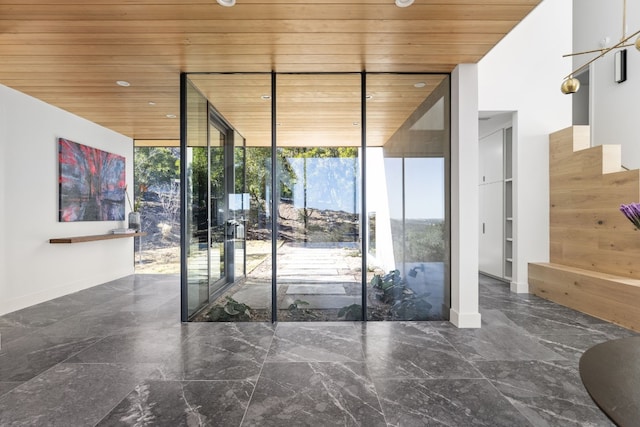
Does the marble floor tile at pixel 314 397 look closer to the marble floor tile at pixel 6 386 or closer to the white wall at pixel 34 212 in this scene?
the marble floor tile at pixel 6 386

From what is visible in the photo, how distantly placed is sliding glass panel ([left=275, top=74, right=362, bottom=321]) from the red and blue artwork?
351 cm

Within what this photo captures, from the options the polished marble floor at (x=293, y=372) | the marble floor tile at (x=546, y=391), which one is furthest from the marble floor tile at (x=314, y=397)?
the marble floor tile at (x=546, y=391)

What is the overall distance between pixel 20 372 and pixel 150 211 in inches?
192

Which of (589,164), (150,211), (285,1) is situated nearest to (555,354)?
(589,164)

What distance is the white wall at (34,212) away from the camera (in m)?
4.05

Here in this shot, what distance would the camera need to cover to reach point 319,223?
3.70m

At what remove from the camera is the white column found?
11.2 feet

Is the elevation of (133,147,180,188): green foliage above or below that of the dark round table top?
above

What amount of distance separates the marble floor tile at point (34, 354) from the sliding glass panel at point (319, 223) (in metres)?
1.94

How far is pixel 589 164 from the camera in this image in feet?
14.3

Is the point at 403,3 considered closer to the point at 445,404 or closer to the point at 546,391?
the point at 445,404

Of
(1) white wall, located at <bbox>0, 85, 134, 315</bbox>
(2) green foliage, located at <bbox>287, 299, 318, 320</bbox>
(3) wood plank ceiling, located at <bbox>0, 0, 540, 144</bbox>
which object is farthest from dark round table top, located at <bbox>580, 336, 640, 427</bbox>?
(1) white wall, located at <bbox>0, 85, 134, 315</bbox>

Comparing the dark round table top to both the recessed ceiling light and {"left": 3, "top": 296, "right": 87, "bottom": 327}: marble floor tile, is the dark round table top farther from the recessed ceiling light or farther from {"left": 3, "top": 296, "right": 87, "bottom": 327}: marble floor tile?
{"left": 3, "top": 296, "right": 87, "bottom": 327}: marble floor tile

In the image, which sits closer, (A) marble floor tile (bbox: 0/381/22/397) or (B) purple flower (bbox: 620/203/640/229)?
(B) purple flower (bbox: 620/203/640/229)
